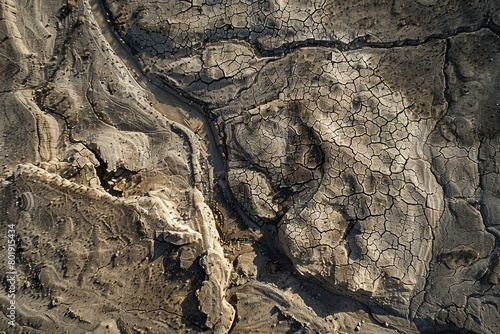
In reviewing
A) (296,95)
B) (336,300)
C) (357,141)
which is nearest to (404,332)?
(336,300)

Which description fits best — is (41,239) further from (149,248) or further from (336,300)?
(336,300)

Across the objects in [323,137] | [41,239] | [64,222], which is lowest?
[41,239]

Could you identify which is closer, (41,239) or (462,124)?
(41,239)

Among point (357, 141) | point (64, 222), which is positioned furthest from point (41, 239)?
point (357, 141)

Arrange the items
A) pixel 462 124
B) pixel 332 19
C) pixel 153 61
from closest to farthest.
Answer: pixel 462 124
pixel 332 19
pixel 153 61

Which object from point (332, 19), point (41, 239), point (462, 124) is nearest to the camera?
point (41, 239)

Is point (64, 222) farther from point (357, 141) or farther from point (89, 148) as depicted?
point (357, 141)

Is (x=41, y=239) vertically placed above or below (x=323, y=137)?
below
